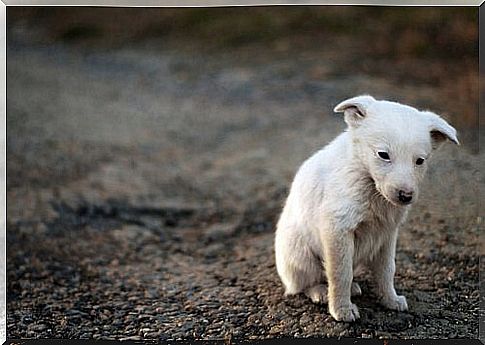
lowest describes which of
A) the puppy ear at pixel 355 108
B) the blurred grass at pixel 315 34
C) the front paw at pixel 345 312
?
the front paw at pixel 345 312

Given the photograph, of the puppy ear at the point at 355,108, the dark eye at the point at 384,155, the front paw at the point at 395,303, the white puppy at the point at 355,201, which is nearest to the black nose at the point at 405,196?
the white puppy at the point at 355,201

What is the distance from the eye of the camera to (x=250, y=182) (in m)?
8.16

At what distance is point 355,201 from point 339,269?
449 millimetres

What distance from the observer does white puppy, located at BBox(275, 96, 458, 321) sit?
177 inches

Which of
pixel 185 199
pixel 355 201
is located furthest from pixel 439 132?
pixel 185 199

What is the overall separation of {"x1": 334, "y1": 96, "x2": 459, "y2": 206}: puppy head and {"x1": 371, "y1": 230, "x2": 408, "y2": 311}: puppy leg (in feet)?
2.08

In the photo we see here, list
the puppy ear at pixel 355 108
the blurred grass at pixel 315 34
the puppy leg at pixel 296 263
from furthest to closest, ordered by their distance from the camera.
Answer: the blurred grass at pixel 315 34 < the puppy leg at pixel 296 263 < the puppy ear at pixel 355 108

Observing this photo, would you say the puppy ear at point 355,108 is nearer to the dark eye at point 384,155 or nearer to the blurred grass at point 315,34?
the dark eye at point 384,155

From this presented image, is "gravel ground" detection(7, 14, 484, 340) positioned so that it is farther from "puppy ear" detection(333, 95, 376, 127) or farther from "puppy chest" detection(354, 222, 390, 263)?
"puppy ear" detection(333, 95, 376, 127)

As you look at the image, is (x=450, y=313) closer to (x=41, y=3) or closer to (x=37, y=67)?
(x=41, y=3)

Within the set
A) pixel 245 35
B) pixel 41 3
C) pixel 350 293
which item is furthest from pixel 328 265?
pixel 245 35

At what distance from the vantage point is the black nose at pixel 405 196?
4.44 metres

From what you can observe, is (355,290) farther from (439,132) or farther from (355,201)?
(439,132)

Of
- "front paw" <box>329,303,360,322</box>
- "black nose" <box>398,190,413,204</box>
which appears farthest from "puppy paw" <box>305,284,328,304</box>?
"black nose" <box>398,190,413,204</box>
